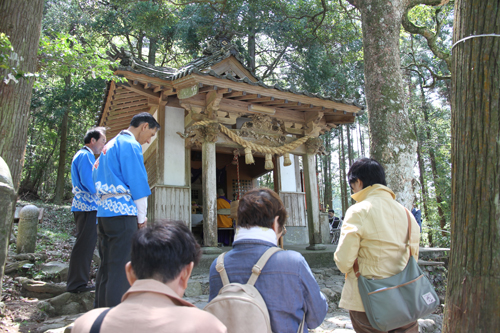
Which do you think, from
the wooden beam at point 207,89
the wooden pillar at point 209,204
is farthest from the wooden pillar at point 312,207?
the wooden beam at point 207,89

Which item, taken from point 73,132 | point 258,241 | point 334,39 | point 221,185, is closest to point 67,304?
point 258,241

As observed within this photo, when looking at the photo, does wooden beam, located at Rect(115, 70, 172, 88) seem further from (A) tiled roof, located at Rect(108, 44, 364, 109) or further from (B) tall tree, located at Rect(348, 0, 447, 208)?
(B) tall tree, located at Rect(348, 0, 447, 208)

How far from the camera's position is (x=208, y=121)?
22.0ft

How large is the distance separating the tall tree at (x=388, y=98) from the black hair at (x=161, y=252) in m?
3.60

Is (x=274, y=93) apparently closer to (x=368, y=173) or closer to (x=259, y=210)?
(x=368, y=173)

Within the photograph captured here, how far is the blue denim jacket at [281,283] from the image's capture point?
171 cm

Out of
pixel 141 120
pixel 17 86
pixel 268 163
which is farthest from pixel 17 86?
pixel 268 163

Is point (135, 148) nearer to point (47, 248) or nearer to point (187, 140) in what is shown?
point (187, 140)

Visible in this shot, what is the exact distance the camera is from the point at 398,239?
91.7 inches

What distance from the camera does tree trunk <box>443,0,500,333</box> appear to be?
206 centimetres

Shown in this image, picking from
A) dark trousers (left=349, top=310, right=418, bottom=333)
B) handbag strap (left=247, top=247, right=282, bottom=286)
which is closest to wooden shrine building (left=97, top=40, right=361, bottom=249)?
dark trousers (left=349, top=310, right=418, bottom=333)

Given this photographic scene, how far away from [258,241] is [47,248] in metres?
7.12

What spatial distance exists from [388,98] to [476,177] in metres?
2.69

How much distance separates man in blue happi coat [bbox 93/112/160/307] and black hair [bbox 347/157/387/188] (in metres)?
1.75
